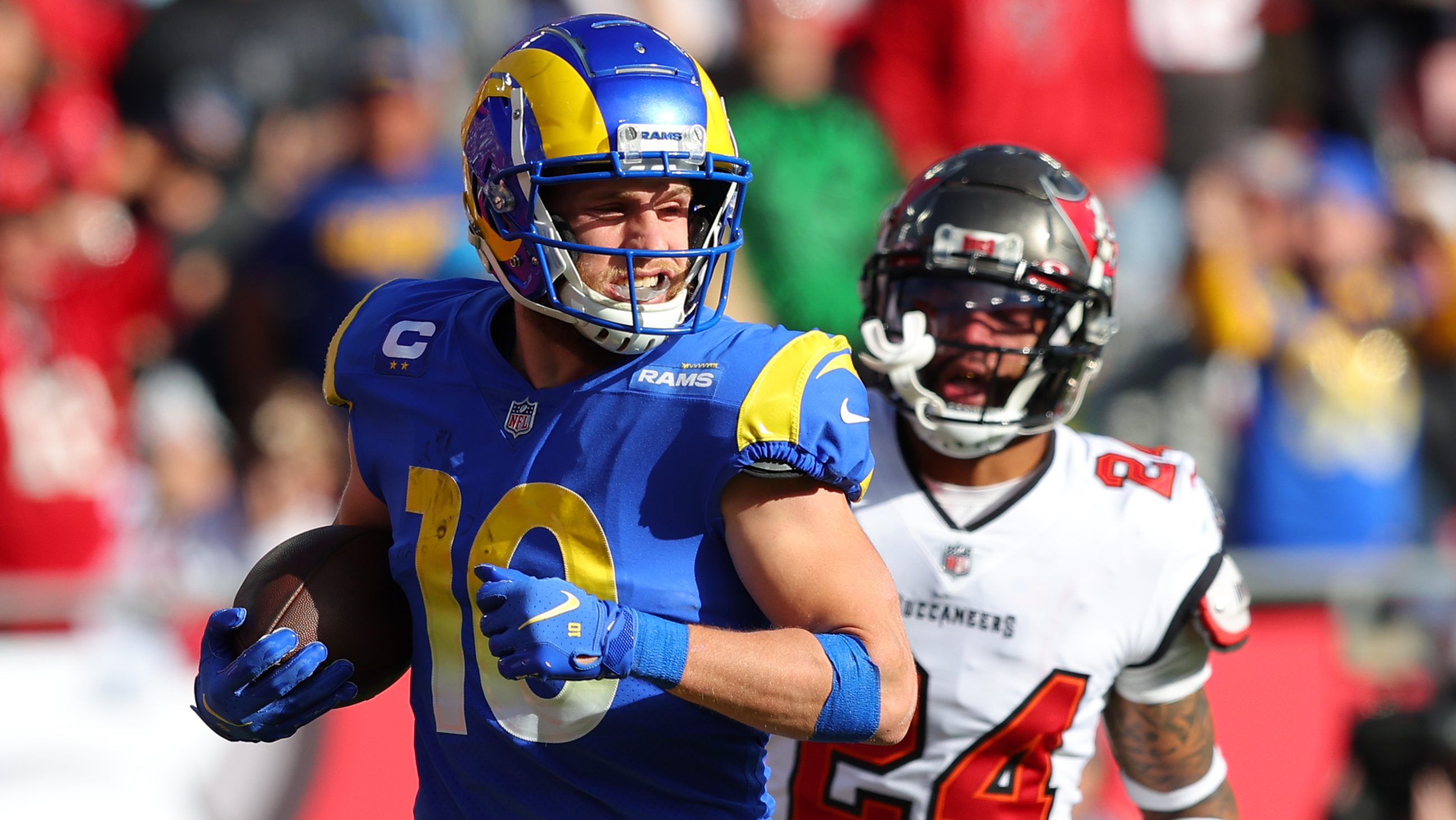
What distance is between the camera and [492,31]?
681cm

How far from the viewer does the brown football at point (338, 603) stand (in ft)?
8.27

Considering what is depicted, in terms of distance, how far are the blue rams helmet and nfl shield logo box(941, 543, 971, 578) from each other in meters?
0.84

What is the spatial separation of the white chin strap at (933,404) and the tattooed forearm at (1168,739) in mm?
564

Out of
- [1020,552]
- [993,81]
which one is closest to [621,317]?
[1020,552]

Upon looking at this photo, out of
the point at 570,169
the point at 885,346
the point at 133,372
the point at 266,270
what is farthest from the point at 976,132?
the point at 570,169

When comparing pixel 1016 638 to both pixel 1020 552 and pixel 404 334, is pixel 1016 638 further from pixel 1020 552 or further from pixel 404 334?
pixel 404 334

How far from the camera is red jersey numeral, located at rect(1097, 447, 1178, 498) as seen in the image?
10.3 feet

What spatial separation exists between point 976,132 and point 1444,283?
2049 mm

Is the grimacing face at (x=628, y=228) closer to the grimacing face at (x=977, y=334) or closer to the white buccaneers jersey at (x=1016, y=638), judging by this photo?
the grimacing face at (x=977, y=334)

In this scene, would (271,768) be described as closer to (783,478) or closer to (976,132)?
(783,478)

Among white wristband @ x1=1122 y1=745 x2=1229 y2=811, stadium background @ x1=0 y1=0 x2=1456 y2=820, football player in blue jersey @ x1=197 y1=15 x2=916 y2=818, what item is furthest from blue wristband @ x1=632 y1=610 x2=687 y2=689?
stadium background @ x1=0 y1=0 x2=1456 y2=820

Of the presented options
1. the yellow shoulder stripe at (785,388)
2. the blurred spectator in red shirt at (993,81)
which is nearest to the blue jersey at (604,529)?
the yellow shoulder stripe at (785,388)

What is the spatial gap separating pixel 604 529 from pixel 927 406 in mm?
903

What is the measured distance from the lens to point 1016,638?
9.98 ft
